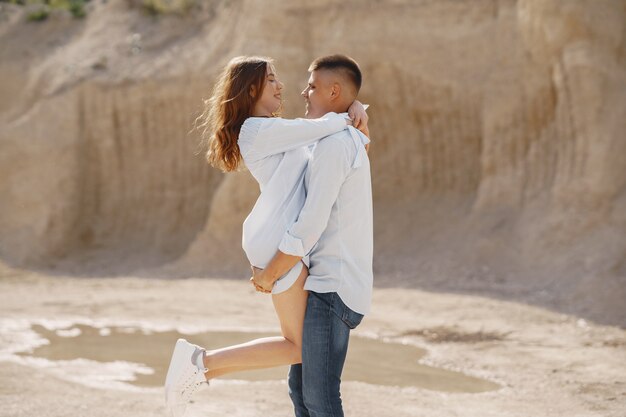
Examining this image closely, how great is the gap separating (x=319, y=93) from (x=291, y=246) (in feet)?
2.13

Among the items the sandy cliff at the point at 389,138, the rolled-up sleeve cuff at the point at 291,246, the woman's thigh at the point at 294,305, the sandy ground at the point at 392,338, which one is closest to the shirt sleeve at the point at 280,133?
the rolled-up sleeve cuff at the point at 291,246

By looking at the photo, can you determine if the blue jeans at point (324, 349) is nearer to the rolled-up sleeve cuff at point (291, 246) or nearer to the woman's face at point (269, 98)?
the rolled-up sleeve cuff at point (291, 246)

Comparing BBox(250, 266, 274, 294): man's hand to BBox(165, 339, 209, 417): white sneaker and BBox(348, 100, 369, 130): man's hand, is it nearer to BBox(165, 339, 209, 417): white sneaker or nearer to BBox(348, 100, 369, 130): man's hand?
BBox(165, 339, 209, 417): white sneaker

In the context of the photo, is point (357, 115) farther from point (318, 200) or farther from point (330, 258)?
point (330, 258)

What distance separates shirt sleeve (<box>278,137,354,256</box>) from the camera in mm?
3039

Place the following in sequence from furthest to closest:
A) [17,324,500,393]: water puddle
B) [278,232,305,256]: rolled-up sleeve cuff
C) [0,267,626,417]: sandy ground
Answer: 1. [17,324,500,393]: water puddle
2. [0,267,626,417]: sandy ground
3. [278,232,305,256]: rolled-up sleeve cuff

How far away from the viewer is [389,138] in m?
13.7

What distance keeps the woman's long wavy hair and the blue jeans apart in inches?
27.3

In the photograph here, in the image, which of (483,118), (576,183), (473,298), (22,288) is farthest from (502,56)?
(22,288)

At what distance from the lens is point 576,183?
1116 cm

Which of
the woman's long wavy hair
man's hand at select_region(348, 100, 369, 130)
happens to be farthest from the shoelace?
man's hand at select_region(348, 100, 369, 130)

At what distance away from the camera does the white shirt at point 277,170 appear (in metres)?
3.14

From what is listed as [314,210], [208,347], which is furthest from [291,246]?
[208,347]

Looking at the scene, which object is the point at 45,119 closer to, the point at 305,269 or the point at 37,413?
the point at 37,413
